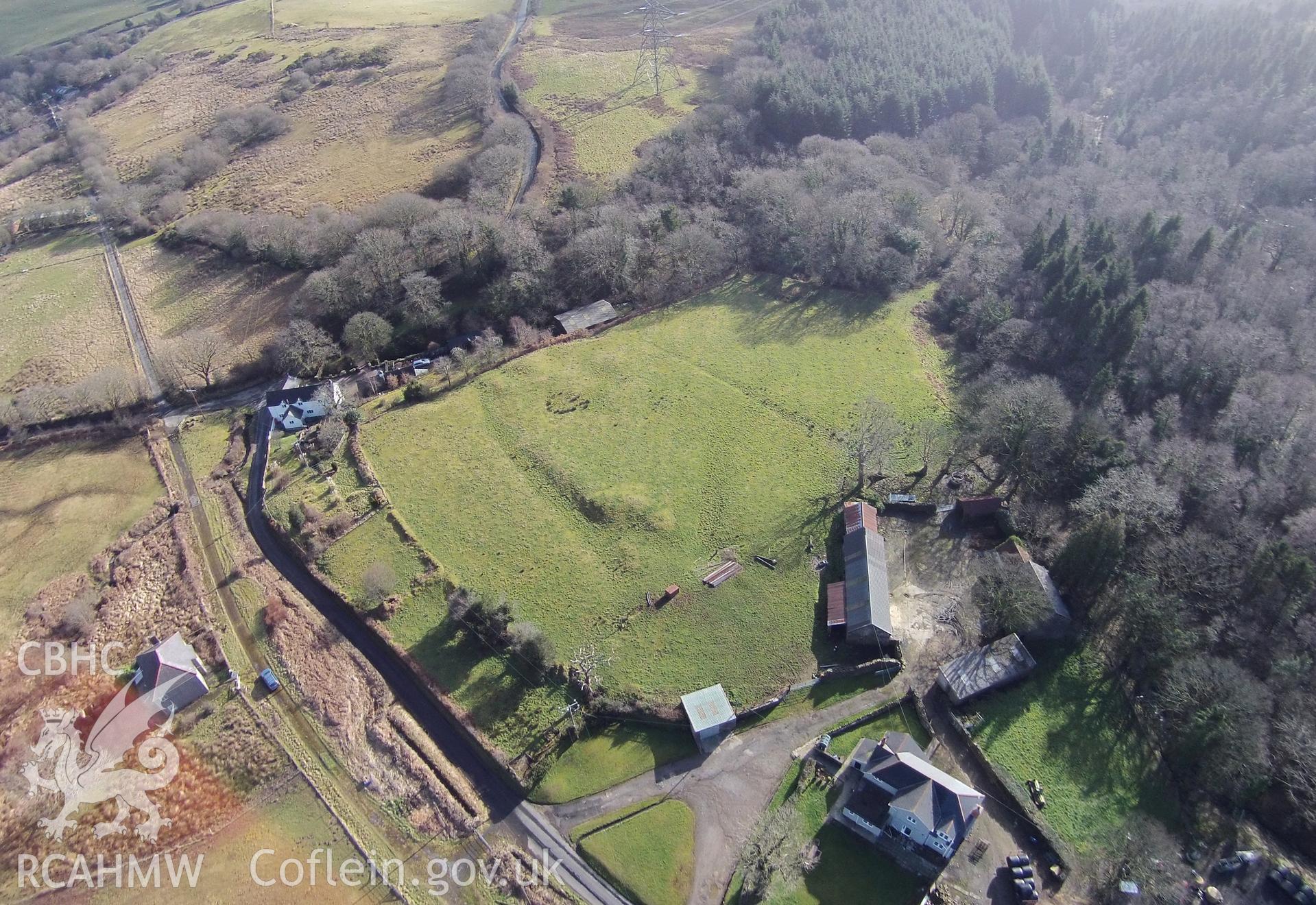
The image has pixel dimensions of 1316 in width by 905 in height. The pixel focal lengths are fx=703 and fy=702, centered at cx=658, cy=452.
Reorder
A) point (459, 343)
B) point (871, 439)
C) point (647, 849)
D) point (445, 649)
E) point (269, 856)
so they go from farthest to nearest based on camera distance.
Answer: point (459, 343)
point (871, 439)
point (445, 649)
point (269, 856)
point (647, 849)

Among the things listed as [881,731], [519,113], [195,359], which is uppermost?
[519,113]

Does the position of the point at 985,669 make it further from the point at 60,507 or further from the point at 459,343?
the point at 60,507

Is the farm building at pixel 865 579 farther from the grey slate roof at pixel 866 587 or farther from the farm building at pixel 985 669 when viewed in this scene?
the farm building at pixel 985 669

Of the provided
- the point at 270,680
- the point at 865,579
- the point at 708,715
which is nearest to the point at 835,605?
the point at 865,579

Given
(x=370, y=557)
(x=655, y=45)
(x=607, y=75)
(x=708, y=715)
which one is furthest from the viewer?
(x=607, y=75)

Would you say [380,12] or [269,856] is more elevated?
[380,12]

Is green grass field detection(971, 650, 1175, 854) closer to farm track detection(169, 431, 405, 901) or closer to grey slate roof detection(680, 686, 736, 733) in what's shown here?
grey slate roof detection(680, 686, 736, 733)

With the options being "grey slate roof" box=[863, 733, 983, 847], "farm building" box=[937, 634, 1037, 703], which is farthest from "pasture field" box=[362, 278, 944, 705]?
"grey slate roof" box=[863, 733, 983, 847]

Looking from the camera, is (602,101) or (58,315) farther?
(602,101)

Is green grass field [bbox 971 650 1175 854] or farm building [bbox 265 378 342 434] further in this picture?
farm building [bbox 265 378 342 434]
